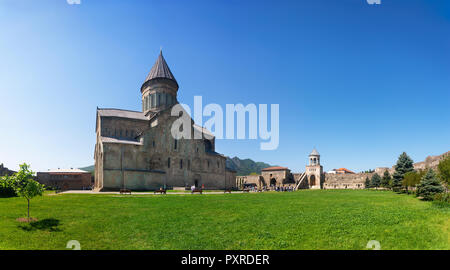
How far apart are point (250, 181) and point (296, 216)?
56.6 metres

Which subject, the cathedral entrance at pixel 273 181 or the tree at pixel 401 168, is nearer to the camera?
the tree at pixel 401 168

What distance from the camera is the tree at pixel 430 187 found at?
17.7 m

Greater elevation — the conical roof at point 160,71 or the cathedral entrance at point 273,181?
the conical roof at point 160,71

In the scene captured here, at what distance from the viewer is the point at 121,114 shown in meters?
42.4

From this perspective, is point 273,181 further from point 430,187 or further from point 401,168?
point 430,187

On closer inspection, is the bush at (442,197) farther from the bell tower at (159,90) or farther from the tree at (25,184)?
the bell tower at (159,90)

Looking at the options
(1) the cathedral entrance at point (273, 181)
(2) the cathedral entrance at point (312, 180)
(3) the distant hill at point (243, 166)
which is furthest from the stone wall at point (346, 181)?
(3) the distant hill at point (243, 166)

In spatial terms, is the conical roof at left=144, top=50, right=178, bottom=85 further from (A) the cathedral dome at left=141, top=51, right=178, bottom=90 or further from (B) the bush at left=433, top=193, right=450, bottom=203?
(B) the bush at left=433, top=193, right=450, bottom=203

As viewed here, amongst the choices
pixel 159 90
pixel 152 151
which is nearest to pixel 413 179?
pixel 152 151

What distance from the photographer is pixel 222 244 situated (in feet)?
27.8

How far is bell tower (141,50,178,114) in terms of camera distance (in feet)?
149

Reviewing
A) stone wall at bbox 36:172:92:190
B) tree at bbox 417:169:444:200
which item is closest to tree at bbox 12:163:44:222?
tree at bbox 417:169:444:200
